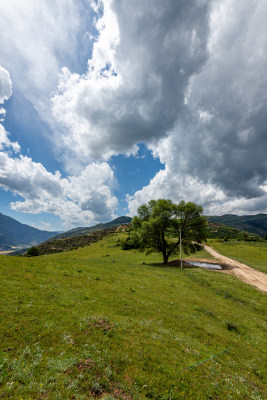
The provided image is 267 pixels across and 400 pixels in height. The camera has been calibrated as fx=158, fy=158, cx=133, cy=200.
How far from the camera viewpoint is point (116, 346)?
8.56 metres

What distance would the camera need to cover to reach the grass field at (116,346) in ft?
20.5

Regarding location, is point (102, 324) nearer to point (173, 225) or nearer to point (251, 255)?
point (173, 225)

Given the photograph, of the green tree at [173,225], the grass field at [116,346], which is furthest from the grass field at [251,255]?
the grass field at [116,346]

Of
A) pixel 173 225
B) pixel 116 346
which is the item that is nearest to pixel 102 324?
pixel 116 346

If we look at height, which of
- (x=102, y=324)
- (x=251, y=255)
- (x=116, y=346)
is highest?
(x=102, y=324)

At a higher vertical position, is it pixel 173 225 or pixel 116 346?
pixel 173 225

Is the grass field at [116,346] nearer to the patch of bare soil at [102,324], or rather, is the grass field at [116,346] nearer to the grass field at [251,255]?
the patch of bare soil at [102,324]

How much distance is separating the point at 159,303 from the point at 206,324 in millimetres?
4404

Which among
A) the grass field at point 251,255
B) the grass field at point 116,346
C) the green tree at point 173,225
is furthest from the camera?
the grass field at point 251,255

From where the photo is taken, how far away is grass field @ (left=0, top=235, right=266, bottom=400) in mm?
6242

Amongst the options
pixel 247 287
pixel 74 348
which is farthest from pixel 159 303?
pixel 247 287

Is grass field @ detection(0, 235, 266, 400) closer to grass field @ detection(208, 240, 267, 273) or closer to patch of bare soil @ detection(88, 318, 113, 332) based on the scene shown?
patch of bare soil @ detection(88, 318, 113, 332)

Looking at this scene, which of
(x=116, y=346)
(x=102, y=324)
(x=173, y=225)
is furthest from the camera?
(x=173, y=225)

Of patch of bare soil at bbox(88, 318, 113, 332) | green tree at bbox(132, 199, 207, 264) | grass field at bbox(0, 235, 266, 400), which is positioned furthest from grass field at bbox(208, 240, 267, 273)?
patch of bare soil at bbox(88, 318, 113, 332)
